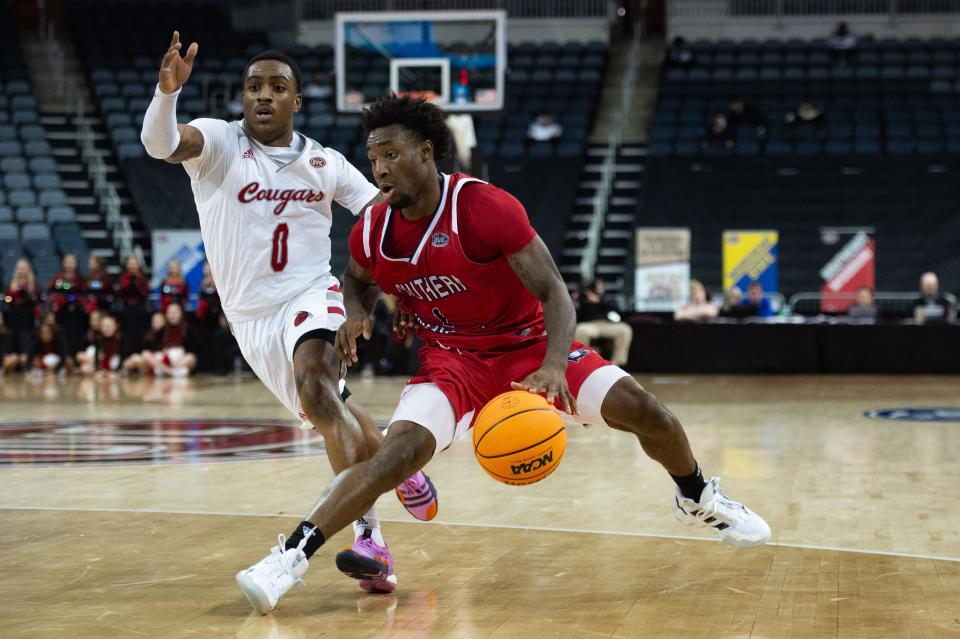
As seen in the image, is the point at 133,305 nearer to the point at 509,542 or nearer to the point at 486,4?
the point at 509,542

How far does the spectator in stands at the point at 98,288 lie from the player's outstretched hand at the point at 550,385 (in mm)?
13112

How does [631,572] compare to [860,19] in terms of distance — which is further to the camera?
[860,19]

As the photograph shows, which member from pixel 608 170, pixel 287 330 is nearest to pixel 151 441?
pixel 287 330

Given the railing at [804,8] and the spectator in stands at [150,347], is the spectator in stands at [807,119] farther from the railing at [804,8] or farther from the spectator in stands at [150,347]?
the spectator in stands at [150,347]

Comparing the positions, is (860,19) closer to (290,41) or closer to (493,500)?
(290,41)

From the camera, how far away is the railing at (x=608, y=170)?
20.1m

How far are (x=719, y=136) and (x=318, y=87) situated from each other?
7379mm

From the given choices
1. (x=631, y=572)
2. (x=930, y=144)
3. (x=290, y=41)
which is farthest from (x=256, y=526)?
(x=290, y=41)

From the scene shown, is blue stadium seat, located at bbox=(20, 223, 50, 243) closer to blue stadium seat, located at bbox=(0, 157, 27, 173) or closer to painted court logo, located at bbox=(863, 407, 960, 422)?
blue stadium seat, located at bbox=(0, 157, 27, 173)

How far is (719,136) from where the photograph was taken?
71.1ft

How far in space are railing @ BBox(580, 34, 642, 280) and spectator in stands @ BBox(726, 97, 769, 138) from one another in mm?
2150

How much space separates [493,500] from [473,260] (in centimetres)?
219

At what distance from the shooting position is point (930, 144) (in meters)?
21.4

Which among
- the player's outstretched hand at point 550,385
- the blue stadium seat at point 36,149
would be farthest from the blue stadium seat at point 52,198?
the player's outstretched hand at point 550,385
